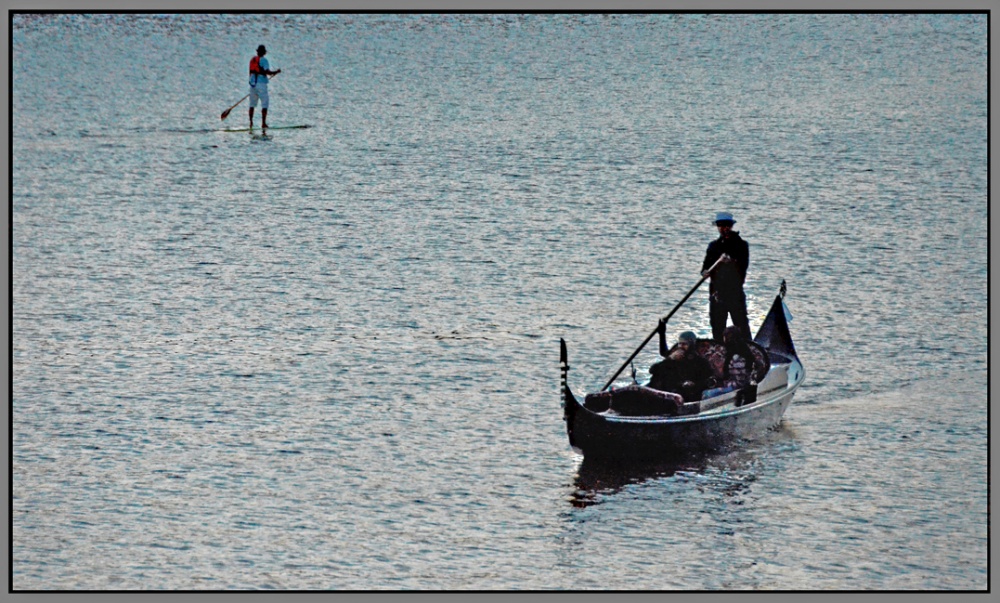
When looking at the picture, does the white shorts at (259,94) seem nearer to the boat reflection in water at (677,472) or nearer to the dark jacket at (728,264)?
the dark jacket at (728,264)

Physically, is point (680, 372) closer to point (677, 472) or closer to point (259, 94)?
point (677, 472)

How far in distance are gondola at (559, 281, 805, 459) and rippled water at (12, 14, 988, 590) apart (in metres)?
0.28

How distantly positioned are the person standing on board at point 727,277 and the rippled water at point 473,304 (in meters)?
1.40

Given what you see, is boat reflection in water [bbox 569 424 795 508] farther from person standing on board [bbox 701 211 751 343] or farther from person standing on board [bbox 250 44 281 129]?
person standing on board [bbox 250 44 281 129]

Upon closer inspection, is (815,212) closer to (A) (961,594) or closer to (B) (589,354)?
(B) (589,354)

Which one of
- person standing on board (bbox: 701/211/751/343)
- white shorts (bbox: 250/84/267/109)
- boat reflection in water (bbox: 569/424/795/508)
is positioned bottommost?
boat reflection in water (bbox: 569/424/795/508)

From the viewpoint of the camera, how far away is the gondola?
2064 cm

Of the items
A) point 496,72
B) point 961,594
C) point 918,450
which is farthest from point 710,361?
point 496,72

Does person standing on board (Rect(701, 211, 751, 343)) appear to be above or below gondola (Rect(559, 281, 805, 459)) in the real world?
above

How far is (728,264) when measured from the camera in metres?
22.2

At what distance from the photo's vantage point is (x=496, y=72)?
46.4 meters

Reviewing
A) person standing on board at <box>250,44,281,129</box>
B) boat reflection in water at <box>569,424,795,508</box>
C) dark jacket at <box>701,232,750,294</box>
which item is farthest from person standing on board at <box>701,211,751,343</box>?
person standing on board at <box>250,44,281,129</box>

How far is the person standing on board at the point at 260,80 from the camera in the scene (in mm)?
37812

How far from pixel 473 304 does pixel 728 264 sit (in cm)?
603
